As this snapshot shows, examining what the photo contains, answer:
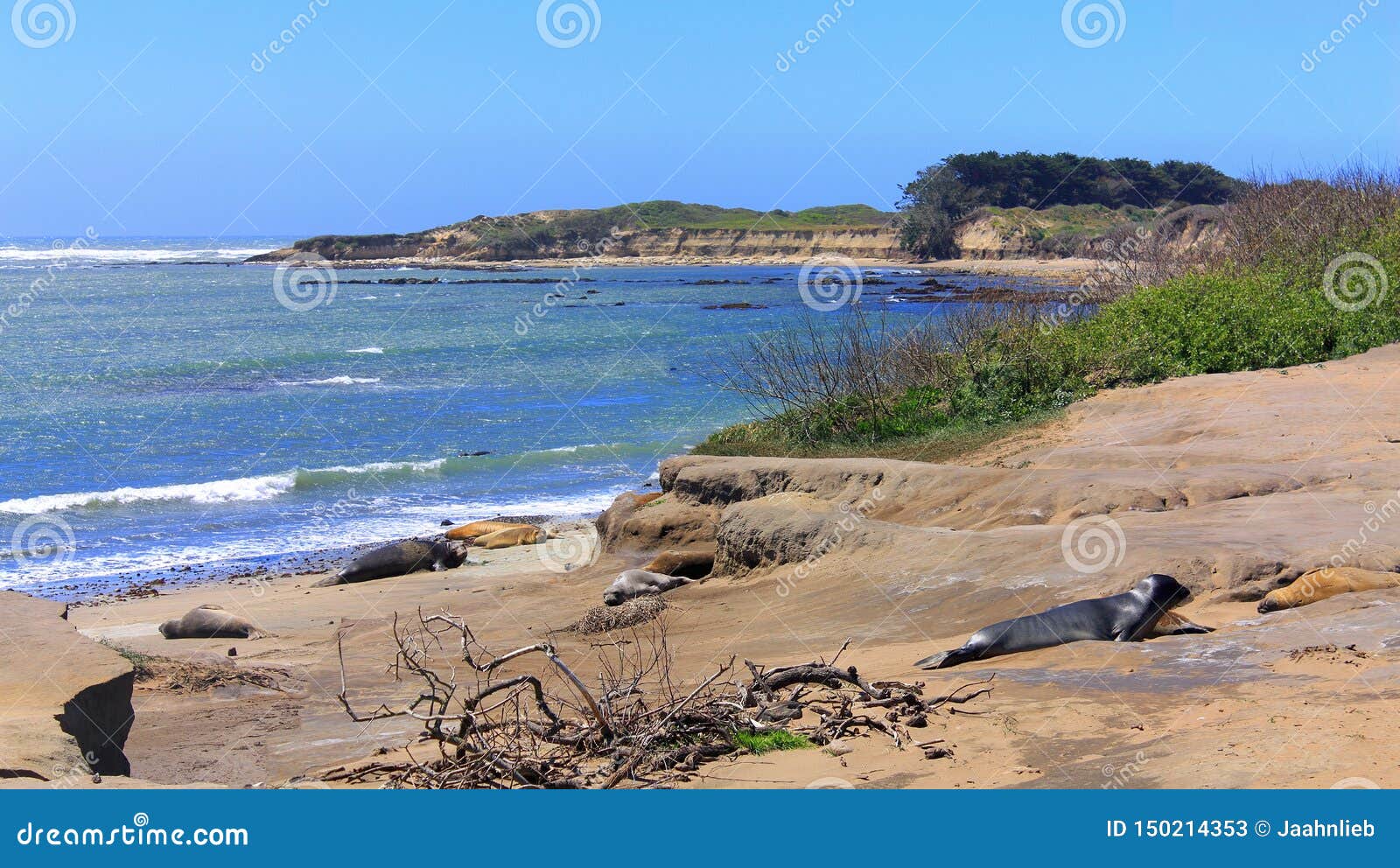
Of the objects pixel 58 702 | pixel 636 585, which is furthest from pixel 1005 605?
pixel 58 702

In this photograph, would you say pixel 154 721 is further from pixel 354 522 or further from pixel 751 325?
pixel 751 325

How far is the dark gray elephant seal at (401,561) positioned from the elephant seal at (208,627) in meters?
2.77

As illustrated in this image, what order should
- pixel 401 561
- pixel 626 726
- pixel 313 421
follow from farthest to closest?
pixel 313 421, pixel 401 561, pixel 626 726

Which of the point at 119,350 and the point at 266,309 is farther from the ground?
the point at 266,309

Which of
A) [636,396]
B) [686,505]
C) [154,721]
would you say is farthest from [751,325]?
[154,721]

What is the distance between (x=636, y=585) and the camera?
13.4m

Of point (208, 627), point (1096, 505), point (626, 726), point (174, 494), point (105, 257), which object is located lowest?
point (626, 726)

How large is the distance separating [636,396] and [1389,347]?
1960 centimetres

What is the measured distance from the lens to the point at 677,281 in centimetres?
9206

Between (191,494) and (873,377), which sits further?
(191,494)

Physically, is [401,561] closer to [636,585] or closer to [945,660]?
[636,585]

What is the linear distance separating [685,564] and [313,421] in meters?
17.7

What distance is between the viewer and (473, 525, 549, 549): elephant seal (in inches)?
726

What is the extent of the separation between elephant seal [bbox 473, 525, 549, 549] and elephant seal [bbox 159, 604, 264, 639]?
5295mm
